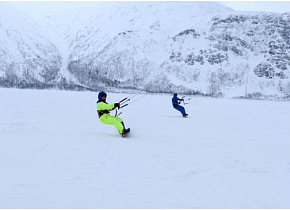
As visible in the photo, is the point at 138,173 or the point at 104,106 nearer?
the point at 138,173

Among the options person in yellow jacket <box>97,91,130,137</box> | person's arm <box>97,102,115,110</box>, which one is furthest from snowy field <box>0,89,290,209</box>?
person's arm <box>97,102,115,110</box>

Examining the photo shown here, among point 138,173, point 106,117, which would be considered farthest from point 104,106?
point 138,173

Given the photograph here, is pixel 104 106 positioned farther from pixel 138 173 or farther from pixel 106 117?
pixel 138 173

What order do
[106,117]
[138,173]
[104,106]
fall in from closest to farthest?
[138,173]
[104,106]
[106,117]

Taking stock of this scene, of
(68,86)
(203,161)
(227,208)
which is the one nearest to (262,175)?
(203,161)

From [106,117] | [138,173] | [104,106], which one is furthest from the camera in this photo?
[106,117]

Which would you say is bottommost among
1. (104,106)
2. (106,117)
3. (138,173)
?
(138,173)

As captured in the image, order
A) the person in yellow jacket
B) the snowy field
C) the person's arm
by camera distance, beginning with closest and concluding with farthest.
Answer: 1. the snowy field
2. the person's arm
3. the person in yellow jacket

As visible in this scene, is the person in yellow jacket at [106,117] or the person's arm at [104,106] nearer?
the person's arm at [104,106]

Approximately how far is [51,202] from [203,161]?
4.01 metres

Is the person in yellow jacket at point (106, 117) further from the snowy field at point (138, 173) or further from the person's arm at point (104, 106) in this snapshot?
the snowy field at point (138, 173)

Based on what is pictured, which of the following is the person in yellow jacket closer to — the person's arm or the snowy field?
the person's arm

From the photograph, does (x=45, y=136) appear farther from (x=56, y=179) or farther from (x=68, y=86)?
(x=68, y=86)

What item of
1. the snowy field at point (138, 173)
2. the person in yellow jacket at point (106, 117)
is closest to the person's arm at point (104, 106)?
the person in yellow jacket at point (106, 117)
